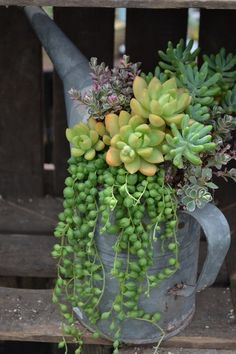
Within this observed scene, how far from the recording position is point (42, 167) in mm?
1919

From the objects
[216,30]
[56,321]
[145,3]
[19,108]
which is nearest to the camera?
[145,3]

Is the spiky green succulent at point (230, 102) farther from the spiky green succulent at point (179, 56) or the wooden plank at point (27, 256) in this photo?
the wooden plank at point (27, 256)

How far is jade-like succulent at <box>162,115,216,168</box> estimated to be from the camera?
1.14 metres

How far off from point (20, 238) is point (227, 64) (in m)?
0.80

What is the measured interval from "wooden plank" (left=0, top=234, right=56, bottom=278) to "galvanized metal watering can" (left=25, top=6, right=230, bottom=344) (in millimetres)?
308

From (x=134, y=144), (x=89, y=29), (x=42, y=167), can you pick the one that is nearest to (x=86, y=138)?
(x=134, y=144)

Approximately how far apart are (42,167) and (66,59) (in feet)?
1.86

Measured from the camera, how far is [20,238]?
1.82 m

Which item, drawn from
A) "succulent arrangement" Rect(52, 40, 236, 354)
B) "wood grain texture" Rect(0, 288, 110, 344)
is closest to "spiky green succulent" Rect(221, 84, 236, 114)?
"succulent arrangement" Rect(52, 40, 236, 354)

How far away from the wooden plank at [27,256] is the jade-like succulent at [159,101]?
0.68m

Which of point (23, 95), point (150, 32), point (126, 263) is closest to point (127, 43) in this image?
point (150, 32)

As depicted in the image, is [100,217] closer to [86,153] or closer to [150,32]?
[86,153]

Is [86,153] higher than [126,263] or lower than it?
higher

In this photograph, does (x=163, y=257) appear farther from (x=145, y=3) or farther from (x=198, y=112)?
(x=145, y=3)
